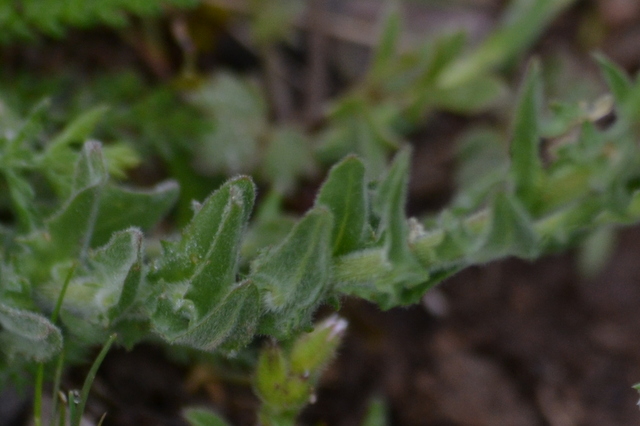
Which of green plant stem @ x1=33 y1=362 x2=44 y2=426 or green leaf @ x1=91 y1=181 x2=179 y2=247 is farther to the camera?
green leaf @ x1=91 y1=181 x2=179 y2=247

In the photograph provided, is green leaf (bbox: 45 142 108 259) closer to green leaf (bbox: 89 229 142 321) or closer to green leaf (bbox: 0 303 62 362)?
green leaf (bbox: 89 229 142 321)

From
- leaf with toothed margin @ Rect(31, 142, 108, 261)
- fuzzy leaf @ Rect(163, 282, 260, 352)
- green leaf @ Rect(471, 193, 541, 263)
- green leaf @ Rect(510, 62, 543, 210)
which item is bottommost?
fuzzy leaf @ Rect(163, 282, 260, 352)

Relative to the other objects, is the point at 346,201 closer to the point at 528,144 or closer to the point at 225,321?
the point at 225,321

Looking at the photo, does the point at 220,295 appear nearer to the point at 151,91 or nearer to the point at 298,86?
the point at 151,91

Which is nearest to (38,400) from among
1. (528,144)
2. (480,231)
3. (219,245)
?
(219,245)

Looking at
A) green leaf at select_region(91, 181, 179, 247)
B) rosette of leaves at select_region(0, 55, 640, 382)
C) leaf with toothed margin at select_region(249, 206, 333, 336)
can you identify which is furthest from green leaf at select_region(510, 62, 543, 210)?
green leaf at select_region(91, 181, 179, 247)

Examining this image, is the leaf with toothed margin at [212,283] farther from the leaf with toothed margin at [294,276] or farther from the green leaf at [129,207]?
the green leaf at [129,207]

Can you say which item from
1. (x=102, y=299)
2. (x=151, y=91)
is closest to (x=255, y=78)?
(x=151, y=91)
